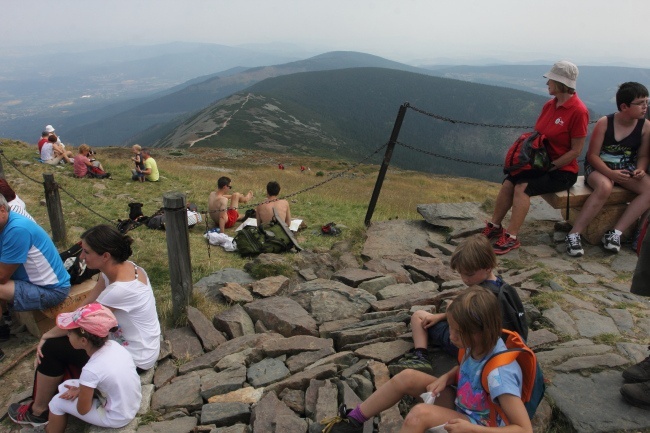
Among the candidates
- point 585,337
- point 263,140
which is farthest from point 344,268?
point 263,140

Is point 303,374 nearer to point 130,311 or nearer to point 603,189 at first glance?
point 130,311

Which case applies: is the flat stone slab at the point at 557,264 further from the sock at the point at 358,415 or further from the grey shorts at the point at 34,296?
the grey shorts at the point at 34,296

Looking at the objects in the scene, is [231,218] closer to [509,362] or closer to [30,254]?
[30,254]

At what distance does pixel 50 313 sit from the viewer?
5.21 meters

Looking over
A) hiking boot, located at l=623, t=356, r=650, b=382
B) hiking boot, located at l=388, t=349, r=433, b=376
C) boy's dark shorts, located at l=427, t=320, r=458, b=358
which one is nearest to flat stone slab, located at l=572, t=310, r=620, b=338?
hiking boot, located at l=623, t=356, r=650, b=382

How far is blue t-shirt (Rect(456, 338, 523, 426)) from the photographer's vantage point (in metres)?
2.60

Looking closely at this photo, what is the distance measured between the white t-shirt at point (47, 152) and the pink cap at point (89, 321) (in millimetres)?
14862

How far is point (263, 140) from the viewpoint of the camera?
106 meters

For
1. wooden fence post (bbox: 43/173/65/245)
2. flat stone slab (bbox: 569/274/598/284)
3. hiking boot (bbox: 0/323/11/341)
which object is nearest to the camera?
hiking boot (bbox: 0/323/11/341)

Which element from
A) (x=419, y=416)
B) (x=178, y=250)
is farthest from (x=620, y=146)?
(x=178, y=250)

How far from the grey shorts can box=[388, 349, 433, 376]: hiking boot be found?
3809 mm

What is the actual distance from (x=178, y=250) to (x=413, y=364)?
3007 mm

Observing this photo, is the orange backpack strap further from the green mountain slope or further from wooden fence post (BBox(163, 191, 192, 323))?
the green mountain slope

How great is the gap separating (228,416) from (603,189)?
244 inches
